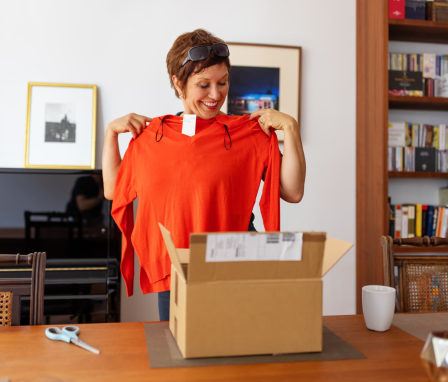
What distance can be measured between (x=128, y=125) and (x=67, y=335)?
76 cm

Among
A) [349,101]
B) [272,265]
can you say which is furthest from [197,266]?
[349,101]

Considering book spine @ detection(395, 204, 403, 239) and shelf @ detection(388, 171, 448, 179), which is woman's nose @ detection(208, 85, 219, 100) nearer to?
shelf @ detection(388, 171, 448, 179)

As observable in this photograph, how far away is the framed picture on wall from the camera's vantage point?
9.70 feet

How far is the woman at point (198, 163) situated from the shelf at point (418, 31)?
1.75m

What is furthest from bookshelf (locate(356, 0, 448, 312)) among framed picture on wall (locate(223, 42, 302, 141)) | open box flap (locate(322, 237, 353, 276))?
open box flap (locate(322, 237, 353, 276))

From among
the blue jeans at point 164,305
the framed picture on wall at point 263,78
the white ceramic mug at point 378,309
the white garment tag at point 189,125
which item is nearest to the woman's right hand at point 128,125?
the white garment tag at point 189,125

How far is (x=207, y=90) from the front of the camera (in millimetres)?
1544

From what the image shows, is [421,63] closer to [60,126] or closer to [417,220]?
[417,220]

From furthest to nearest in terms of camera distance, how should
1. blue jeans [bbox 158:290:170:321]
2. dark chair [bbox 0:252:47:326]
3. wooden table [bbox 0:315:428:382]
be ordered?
1. blue jeans [bbox 158:290:170:321]
2. dark chair [bbox 0:252:47:326]
3. wooden table [bbox 0:315:428:382]

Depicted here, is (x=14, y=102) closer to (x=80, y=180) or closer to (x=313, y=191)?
(x=80, y=180)

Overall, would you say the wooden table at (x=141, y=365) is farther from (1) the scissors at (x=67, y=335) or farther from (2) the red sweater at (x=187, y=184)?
(2) the red sweater at (x=187, y=184)

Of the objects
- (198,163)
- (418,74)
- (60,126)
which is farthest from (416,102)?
(60,126)

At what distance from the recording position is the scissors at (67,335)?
0.96m

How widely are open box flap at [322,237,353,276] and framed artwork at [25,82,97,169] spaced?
2044 millimetres
